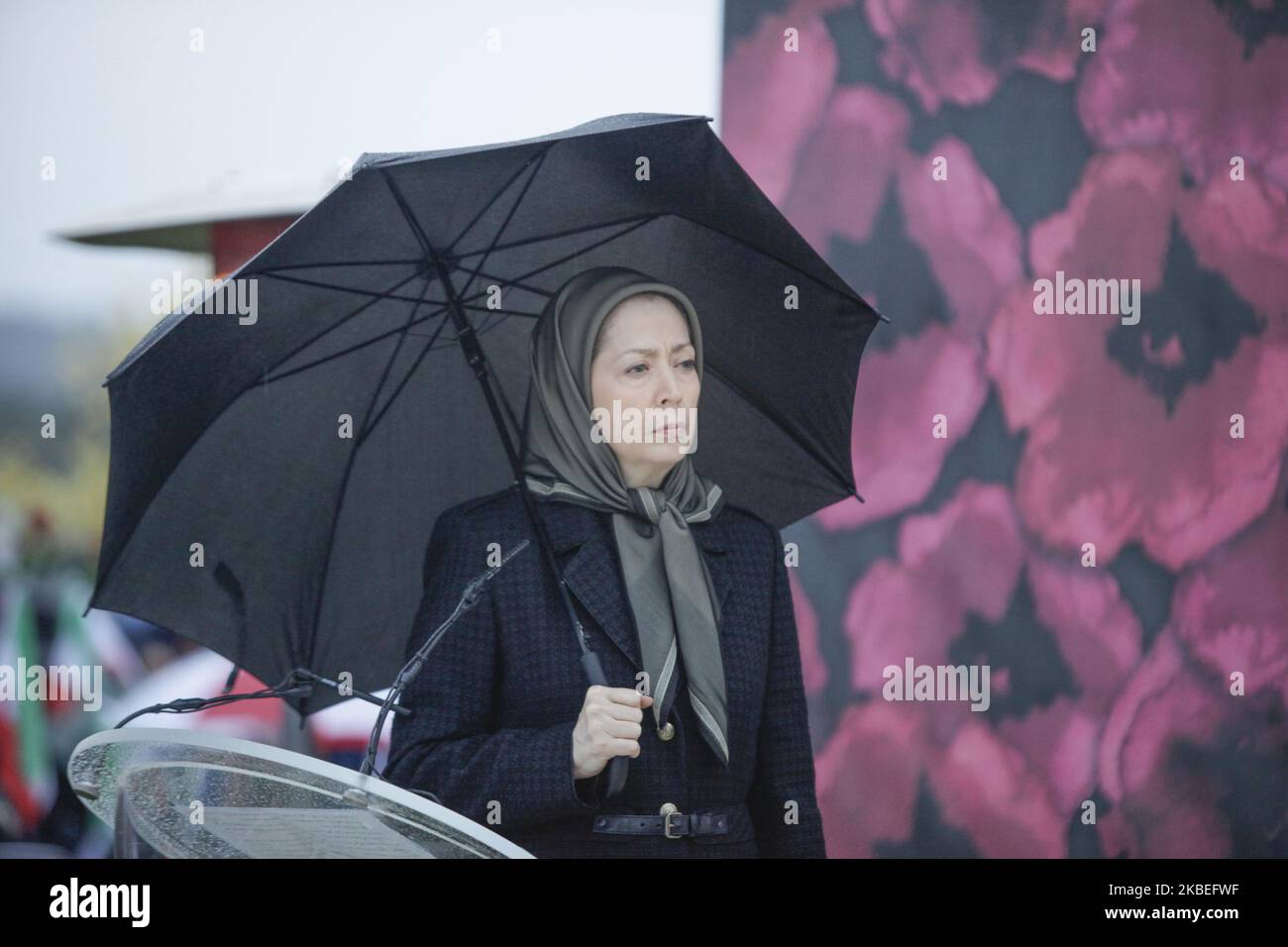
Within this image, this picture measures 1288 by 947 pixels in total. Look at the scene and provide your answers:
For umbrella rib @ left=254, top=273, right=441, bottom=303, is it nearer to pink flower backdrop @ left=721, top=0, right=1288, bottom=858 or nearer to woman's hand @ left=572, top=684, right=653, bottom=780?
woman's hand @ left=572, top=684, right=653, bottom=780

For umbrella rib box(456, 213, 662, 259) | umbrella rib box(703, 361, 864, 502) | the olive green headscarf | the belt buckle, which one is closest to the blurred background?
umbrella rib box(703, 361, 864, 502)

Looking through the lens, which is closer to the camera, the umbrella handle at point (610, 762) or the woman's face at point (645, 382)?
the umbrella handle at point (610, 762)

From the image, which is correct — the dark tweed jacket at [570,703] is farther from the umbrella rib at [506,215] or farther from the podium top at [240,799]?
the podium top at [240,799]

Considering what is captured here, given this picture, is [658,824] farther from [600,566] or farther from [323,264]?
[323,264]

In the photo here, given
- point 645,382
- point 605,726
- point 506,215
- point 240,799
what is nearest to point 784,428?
point 645,382

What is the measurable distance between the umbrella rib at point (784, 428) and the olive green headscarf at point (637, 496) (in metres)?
0.15

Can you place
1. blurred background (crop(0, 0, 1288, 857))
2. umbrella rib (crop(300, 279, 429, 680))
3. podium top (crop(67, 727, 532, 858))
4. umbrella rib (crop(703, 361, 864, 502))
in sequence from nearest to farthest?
1. podium top (crop(67, 727, 532, 858))
2. umbrella rib (crop(300, 279, 429, 680))
3. umbrella rib (crop(703, 361, 864, 502))
4. blurred background (crop(0, 0, 1288, 857))

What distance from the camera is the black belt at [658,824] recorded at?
187 centimetres

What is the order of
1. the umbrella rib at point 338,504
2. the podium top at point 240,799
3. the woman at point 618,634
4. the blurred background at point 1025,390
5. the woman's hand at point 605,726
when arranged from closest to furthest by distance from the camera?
the podium top at point 240,799 → the woman's hand at point 605,726 → the woman at point 618,634 → the umbrella rib at point 338,504 → the blurred background at point 1025,390

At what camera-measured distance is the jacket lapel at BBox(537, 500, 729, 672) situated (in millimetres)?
1906

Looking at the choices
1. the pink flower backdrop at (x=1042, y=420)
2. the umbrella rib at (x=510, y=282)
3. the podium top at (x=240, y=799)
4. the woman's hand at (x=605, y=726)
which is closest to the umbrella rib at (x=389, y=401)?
the umbrella rib at (x=510, y=282)

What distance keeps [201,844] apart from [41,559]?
55.2 inches

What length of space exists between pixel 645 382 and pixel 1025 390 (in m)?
1.10

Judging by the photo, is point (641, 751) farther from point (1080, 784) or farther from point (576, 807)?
point (1080, 784)
